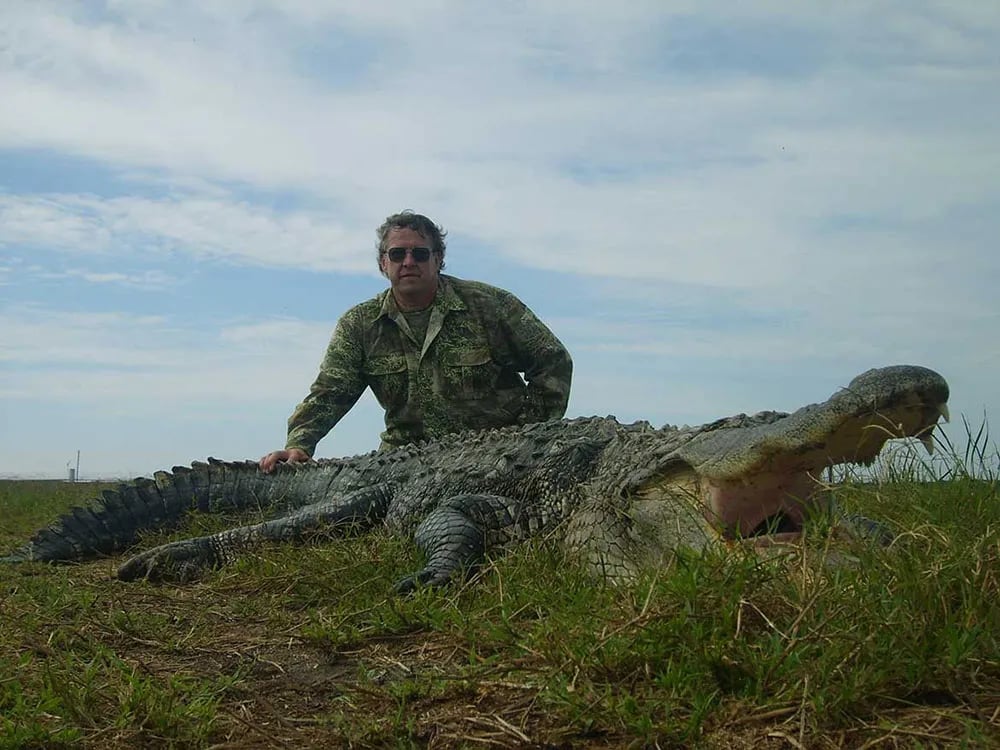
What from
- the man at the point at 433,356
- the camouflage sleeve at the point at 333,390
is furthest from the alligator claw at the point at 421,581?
the man at the point at 433,356

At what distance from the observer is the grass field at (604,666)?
1961 millimetres

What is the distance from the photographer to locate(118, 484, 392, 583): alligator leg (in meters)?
4.43

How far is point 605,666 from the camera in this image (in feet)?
7.17

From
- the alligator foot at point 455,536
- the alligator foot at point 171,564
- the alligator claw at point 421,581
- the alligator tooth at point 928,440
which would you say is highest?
the alligator tooth at point 928,440

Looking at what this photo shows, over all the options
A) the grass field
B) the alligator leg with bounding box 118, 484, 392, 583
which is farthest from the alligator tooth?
the alligator leg with bounding box 118, 484, 392, 583

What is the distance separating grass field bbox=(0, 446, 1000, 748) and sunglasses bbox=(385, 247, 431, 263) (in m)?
3.87

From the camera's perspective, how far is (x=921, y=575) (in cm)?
217

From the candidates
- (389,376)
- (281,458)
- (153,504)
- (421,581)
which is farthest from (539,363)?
(421,581)

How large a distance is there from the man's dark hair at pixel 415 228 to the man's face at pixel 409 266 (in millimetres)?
62

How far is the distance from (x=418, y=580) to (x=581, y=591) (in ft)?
2.89

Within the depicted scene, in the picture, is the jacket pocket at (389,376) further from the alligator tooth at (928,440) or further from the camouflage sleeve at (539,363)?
the alligator tooth at (928,440)

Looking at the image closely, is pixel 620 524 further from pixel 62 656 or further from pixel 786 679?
pixel 62 656

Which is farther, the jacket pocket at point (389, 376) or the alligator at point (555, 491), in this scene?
the jacket pocket at point (389, 376)

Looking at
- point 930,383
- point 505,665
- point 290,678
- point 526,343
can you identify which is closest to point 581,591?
point 505,665
